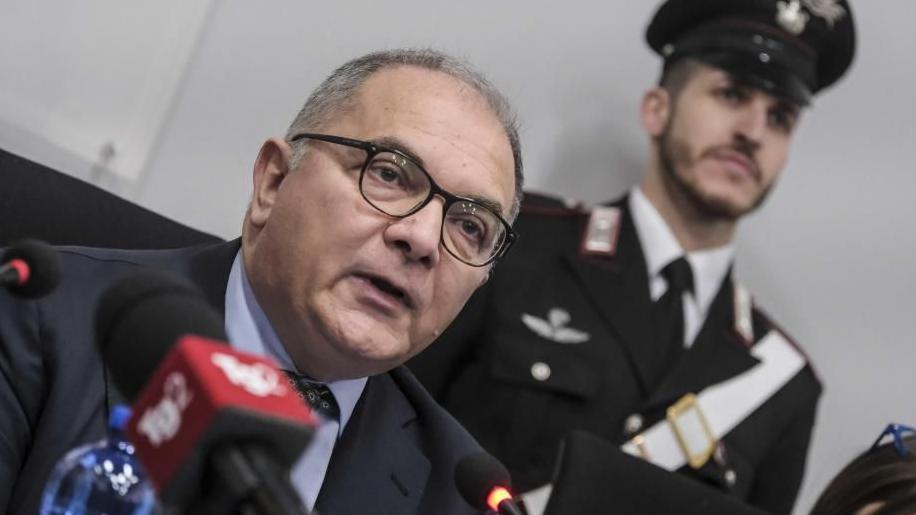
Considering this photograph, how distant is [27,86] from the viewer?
198 centimetres

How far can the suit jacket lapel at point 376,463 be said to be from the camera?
53.7 inches

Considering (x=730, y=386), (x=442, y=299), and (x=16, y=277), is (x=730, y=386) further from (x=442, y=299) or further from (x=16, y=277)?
(x=16, y=277)

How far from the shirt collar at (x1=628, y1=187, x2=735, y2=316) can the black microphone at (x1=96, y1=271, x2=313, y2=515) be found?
1658mm

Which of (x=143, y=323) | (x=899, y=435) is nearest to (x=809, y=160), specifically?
(x=899, y=435)

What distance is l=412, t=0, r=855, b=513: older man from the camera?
6.88ft

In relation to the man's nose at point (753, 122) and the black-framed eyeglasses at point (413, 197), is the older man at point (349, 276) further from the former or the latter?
the man's nose at point (753, 122)

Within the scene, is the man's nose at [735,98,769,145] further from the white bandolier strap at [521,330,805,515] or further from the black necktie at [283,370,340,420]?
the black necktie at [283,370,340,420]

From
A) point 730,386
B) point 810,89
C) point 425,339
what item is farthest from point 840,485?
point 810,89

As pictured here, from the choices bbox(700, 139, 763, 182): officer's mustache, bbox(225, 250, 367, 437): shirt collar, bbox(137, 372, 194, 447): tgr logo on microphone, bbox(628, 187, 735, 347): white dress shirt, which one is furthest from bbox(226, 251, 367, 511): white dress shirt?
bbox(700, 139, 763, 182): officer's mustache

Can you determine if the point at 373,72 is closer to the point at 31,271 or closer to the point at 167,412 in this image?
the point at 31,271

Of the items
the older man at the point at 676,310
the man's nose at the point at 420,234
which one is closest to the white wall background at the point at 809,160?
the older man at the point at 676,310

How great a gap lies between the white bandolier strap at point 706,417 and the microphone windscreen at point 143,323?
4.77ft

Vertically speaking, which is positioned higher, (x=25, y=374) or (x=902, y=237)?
(x=902, y=237)

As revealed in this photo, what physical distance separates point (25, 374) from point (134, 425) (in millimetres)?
602
